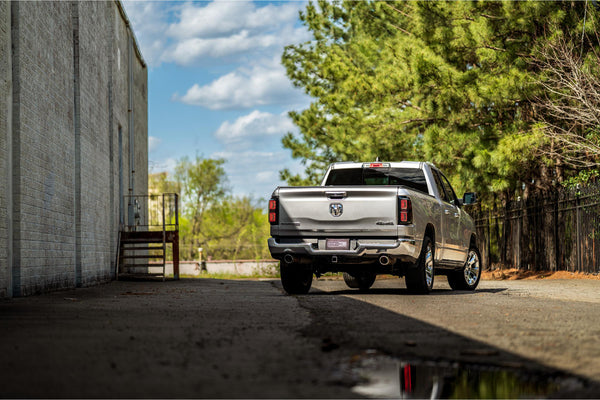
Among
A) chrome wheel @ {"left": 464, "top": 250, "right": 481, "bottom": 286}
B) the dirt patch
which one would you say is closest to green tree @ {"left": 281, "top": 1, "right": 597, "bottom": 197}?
the dirt patch

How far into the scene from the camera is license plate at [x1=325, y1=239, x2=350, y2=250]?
11.5 metres

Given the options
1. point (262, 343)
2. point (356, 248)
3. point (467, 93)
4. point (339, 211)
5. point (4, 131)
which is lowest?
point (262, 343)

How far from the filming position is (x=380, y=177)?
13.4 metres

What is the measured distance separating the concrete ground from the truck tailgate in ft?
4.67

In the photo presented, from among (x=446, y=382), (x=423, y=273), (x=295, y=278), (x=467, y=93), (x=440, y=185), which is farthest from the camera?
(x=467, y=93)

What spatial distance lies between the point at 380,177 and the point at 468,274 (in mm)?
3018

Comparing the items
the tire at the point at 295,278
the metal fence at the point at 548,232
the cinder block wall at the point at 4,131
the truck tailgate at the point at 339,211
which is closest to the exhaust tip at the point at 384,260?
the truck tailgate at the point at 339,211

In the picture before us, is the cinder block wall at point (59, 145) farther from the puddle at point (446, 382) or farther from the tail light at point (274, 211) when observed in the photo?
the puddle at point (446, 382)

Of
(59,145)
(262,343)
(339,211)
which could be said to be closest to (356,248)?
(339,211)

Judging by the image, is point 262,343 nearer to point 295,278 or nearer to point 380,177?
point 295,278

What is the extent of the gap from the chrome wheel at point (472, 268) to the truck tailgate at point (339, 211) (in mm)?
4003

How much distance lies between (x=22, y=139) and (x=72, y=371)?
8.07 meters

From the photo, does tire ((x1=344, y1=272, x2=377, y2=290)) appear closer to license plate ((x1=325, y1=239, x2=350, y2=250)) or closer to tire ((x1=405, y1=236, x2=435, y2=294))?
tire ((x1=405, y1=236, x2=435, y2=294))

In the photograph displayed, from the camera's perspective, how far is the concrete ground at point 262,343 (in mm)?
4555
